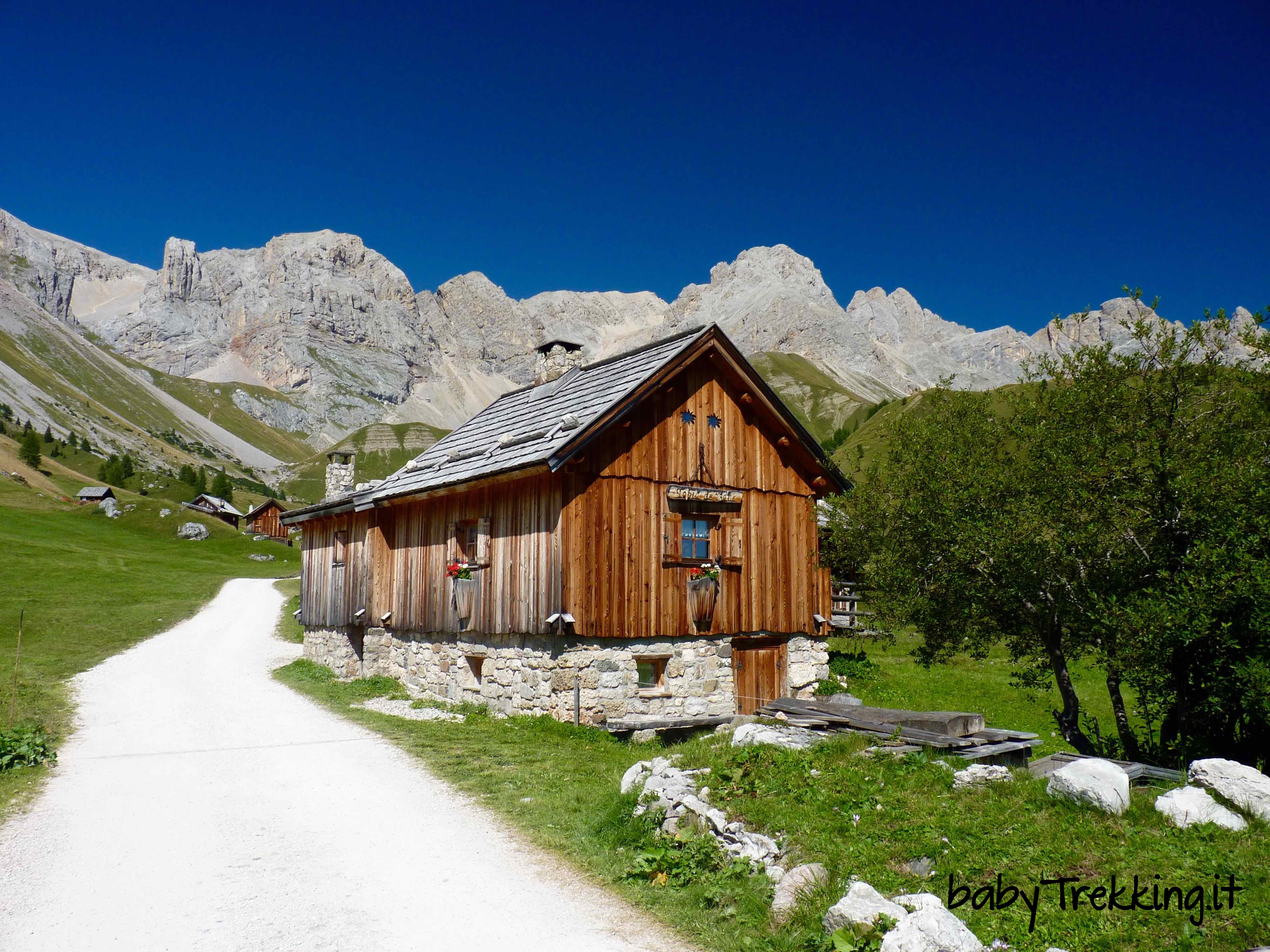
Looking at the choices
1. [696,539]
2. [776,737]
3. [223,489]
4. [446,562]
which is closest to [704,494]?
[696,539]

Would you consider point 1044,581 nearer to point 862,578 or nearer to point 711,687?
point 711,687

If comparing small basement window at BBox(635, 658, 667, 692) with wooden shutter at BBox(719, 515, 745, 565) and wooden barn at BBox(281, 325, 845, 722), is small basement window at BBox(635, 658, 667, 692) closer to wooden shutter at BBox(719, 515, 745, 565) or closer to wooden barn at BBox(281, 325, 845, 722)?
wooden barn at BBox(281, 325, 845, 722)

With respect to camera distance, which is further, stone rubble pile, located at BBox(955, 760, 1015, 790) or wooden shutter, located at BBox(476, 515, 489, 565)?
wooden shutter, located at BBox(476, 515, 489, 565)

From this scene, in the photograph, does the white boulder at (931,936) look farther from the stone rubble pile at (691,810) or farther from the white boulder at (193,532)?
the white boulder at (193,532)

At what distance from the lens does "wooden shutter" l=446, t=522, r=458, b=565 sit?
21125 mm

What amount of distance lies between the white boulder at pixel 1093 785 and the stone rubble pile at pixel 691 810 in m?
2.87

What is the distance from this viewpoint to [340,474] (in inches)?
1288

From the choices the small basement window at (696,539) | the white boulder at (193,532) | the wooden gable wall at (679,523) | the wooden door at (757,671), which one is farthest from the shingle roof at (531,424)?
the white boulder at (193,532)

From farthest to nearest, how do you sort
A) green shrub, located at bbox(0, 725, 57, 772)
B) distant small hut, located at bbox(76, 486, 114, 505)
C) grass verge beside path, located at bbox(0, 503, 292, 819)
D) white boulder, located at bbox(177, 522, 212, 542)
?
distant small hut, located at bbox(76, 486, 114, 505)
white boulder, located at bbox(177, 522, 212, 542)
grass verge beside path, located at bbox(0, 503, 292, 819)
green shrub, located at bbox(0, 725, 57, 772)

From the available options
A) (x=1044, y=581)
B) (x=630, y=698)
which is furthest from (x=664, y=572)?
(x=1044, y=581)

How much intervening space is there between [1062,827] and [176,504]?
94.4 metres

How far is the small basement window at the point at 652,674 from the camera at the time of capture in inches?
737

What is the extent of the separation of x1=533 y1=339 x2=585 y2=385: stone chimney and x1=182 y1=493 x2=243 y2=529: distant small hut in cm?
8446

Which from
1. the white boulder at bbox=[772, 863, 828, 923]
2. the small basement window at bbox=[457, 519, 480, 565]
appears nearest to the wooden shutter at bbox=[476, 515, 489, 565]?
the small basement window at bbox=[457, 519, 480, 565]
